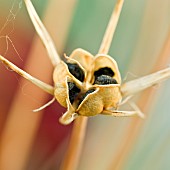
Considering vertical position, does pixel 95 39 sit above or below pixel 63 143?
above

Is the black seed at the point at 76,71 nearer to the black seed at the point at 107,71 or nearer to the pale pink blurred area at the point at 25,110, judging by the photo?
the black seed at the point at 107,71

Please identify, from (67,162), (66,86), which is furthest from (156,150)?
(66,86)

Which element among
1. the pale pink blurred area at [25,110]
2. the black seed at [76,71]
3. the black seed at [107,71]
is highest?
the black seed at [107,71]

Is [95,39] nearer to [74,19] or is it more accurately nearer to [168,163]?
[74,19]

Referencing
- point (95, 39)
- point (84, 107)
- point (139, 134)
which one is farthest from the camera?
point (95, 39)

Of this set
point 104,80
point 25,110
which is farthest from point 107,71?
point 25,110

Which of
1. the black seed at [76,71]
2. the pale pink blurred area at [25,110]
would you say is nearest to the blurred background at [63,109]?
the pale pink blurred area at [25,110]
